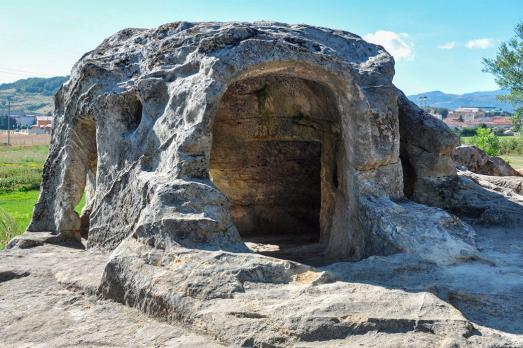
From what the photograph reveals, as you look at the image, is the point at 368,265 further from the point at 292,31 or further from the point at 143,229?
the point at 292,31

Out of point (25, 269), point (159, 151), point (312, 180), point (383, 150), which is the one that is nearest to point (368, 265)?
point (383, 150)

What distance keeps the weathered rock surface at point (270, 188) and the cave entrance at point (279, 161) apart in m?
0.03

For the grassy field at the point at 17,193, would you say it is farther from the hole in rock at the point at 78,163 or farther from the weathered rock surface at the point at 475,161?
the weathered rock surface at the point at 475,161

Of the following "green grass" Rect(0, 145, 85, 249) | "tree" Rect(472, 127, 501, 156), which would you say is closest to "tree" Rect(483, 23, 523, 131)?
"tree" Rect(472, 127, 501, 156)

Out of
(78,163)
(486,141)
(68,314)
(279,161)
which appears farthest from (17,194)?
(68,314)

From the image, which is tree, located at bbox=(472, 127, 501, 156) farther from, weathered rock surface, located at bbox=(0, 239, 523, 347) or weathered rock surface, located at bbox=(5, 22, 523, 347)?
weathered rock surface, located at bbox=(0, 239, 523, 347)

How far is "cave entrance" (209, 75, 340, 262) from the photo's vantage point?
25.7 ft

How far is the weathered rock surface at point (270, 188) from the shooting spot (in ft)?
12.9

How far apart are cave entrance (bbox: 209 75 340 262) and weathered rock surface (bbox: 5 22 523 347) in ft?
0.10

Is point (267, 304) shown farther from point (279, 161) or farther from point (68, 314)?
point (279, 161)

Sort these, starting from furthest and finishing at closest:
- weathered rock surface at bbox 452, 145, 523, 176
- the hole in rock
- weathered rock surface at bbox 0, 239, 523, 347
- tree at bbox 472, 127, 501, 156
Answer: tree at bbox 472, 127, 501, 156 < weathered rock surface at bbox 452, 145, 523, 176 < the hole in rock < weathered rock surface at bbox 0, 239, 523, 347

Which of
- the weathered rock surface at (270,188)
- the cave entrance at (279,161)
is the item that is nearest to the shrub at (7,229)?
the weathered rock surface at (270,188)

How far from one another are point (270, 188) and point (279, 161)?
52cm

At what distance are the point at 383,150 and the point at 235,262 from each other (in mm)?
2730
